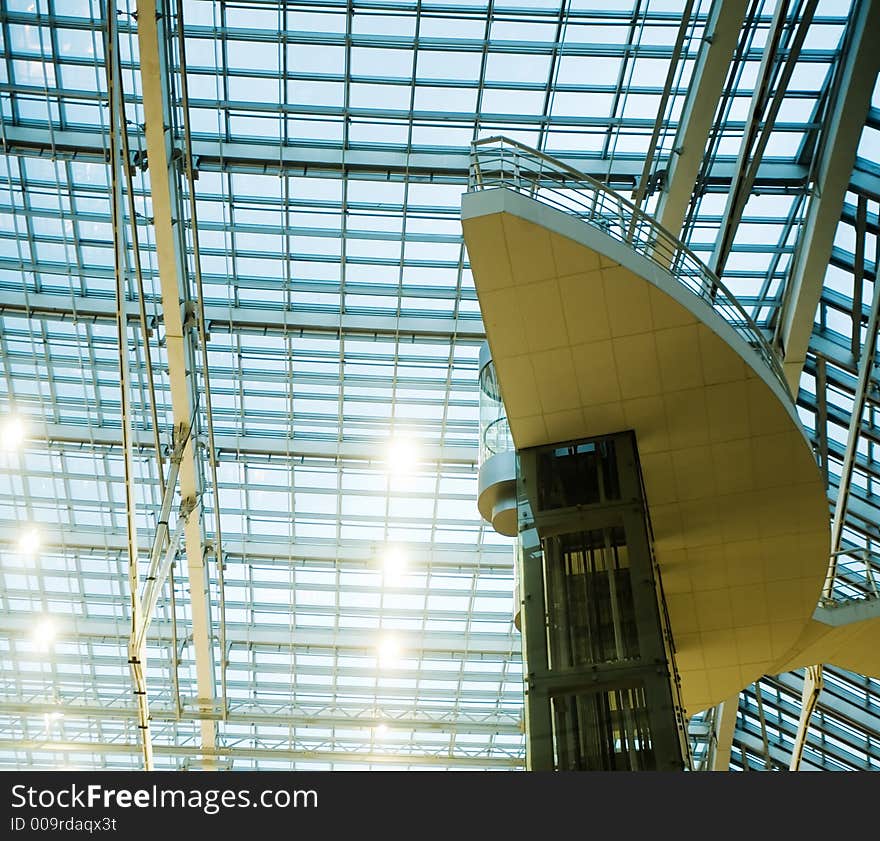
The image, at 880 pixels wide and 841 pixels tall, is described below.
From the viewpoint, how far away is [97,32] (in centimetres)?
2534

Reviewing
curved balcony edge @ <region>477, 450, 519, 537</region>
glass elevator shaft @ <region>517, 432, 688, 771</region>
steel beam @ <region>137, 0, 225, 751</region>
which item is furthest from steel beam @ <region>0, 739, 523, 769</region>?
glass elevator shaft @ <region>517, 432, 688, 771</region>

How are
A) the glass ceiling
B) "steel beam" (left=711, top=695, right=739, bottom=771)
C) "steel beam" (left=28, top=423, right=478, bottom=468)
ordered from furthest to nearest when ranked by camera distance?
"steel beam" (left=711, top=695, right=739, bottom=771)
"steel beam" (left=28, top=423, right=478, bottom=468)
the glass ceiling

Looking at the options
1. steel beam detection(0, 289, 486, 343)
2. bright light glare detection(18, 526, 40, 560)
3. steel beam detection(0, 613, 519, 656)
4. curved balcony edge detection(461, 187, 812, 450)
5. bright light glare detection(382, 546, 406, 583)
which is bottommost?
curved balcony edge detection(461, 187, 812, 450)

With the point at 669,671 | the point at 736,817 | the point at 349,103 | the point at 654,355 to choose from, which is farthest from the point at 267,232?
the point at 736,817

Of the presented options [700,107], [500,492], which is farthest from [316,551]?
[700,107]

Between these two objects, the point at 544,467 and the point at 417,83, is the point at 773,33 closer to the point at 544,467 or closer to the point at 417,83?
the point at 417,83

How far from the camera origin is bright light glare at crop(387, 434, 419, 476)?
115 ft

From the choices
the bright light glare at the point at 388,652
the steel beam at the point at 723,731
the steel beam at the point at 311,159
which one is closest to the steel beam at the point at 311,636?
the bright light glare at the point at 388,652

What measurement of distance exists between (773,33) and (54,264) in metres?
20.0

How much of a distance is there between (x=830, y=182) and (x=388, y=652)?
2534 centimetres

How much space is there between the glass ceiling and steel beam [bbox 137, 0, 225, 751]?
0.72 m

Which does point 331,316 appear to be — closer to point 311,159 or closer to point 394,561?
point 311,159

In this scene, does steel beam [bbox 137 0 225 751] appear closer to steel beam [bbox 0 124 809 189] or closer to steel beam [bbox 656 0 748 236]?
steel beam [bbox 0 124 809 189]

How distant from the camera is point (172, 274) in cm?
2606
